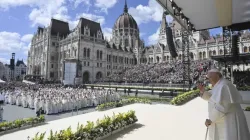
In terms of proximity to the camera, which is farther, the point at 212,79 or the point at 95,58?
the point at 95,58

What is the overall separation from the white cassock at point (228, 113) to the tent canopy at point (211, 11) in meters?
4.15

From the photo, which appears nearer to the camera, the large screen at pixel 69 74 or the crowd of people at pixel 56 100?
the crowd of people at pixel 56 100

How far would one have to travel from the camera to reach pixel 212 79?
3.88 meters

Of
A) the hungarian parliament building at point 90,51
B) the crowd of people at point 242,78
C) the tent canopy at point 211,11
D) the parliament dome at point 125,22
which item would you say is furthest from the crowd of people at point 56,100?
the parliament dome at point 125,22

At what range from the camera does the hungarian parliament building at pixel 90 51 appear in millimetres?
54312

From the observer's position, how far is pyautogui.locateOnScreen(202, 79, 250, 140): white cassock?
347 cm

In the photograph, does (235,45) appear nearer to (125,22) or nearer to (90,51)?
(90,51)

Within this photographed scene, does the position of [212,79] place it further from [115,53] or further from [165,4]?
[115,53]

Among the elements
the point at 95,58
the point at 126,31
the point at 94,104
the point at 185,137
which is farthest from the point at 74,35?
the point at 185,137

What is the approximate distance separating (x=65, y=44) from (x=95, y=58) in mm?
10962

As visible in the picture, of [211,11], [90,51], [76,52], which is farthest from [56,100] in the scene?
[90,51]

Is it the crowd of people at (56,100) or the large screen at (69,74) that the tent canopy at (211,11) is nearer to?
the crowd of people at (56,100)

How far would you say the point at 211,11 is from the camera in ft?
24.7

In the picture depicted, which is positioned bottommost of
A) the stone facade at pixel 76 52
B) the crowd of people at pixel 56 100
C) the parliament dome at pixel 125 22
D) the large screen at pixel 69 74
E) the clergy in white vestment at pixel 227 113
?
the crowd of people at pixel 56 100
